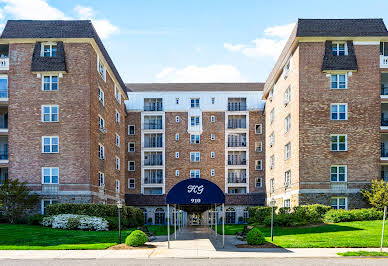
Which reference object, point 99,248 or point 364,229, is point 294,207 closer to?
point 364,229

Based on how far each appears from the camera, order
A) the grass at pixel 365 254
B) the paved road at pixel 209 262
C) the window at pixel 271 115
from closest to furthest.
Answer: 1. the paved road at pixel 209 262
2. the grass at pixel 365 254
3. the window at pixel 271 115

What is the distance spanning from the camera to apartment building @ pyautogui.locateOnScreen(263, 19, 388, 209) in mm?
35969

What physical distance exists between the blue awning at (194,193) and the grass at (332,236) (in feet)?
12.0

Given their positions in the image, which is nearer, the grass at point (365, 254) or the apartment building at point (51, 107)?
the grass at point (365, 254)

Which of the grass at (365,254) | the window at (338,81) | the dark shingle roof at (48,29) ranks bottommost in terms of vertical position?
the grass at (365,254)

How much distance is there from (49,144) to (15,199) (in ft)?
15.8

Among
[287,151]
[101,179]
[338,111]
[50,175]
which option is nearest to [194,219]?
[101,179]

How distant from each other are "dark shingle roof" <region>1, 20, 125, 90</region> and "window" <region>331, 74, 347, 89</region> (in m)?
18.9

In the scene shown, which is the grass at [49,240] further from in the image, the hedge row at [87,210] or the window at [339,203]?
the window at [339,203]

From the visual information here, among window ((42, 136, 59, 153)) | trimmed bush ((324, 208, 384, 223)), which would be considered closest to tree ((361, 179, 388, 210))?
trimmed bush ((324, 208, 384, 223))

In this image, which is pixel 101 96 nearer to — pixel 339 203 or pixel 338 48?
pixel 338 48

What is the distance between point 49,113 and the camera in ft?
120

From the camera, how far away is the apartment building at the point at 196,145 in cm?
6056

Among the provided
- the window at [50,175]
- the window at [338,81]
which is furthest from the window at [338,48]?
the window at [50,175]
